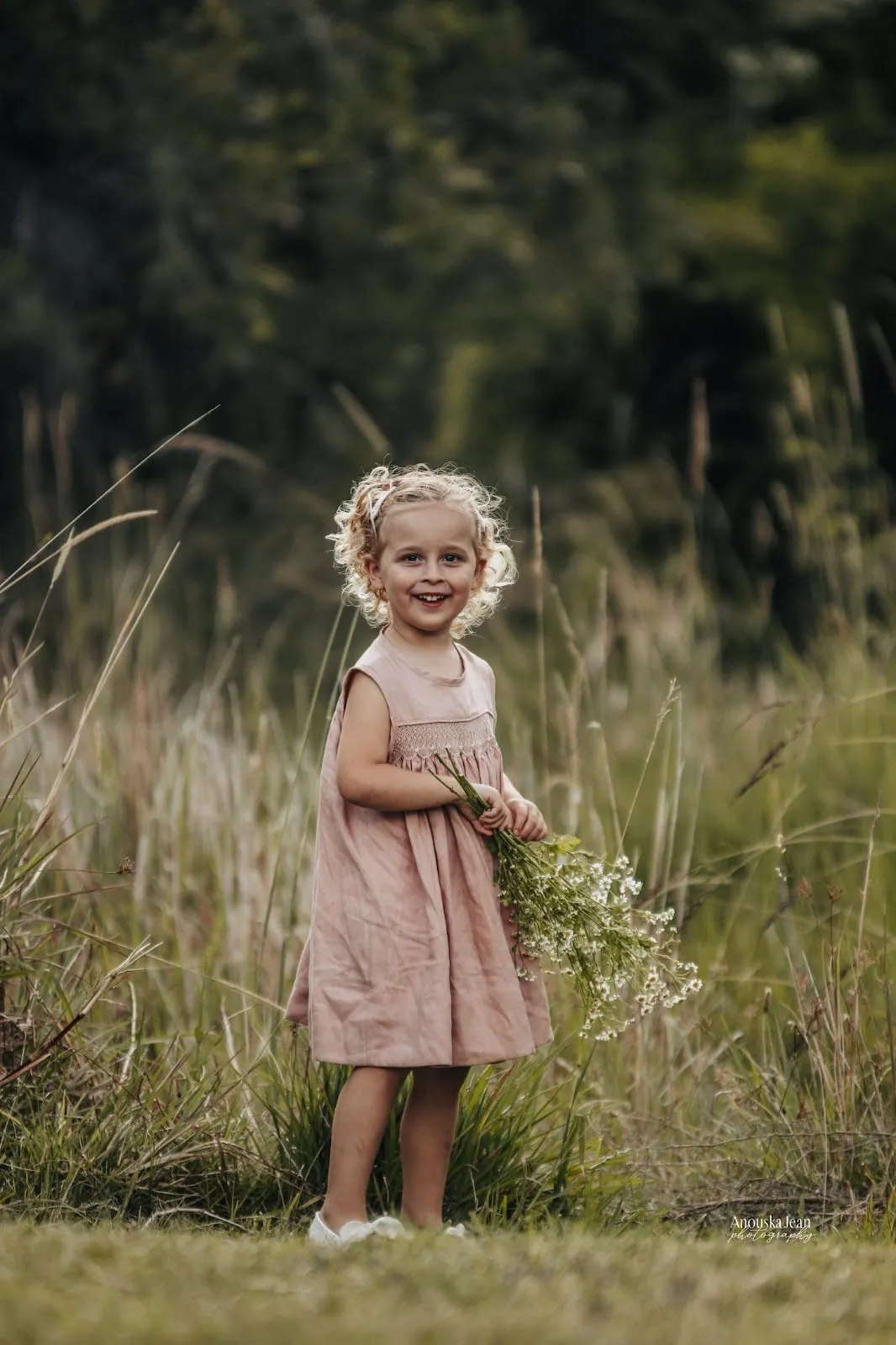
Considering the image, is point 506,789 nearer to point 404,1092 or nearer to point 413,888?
point 413,888

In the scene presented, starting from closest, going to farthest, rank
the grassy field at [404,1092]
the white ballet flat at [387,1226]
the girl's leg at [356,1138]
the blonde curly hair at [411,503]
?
the grassy field at [404,1092], the white ballet flat at [387,1226], the girl's leg at [356,1138], the blonde curly hair at [411,503]

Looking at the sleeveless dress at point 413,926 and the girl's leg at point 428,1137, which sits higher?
the sleeveless dress at point 413,926

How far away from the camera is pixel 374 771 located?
9.69 feet

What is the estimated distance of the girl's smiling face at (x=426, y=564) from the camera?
306cm

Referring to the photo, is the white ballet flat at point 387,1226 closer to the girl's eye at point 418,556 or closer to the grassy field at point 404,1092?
the grassy field at point 404,1092

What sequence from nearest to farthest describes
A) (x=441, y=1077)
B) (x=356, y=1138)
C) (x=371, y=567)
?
(x=356, y=1138) → (x=441, y=1077) → (x=371, y=567)

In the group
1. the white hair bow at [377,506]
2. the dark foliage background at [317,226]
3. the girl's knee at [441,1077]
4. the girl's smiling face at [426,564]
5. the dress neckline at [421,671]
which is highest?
the dark foliage background at [317,226]

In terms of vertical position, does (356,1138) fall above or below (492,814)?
below

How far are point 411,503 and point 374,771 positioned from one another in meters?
0.50

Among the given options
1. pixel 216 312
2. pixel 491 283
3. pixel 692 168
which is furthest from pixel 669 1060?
pixel 692 168

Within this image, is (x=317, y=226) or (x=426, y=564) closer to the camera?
(x=426, y=564)

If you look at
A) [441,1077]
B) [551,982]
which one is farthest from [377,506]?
[551,982]

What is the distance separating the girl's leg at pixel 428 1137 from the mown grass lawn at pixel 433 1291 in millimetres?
501

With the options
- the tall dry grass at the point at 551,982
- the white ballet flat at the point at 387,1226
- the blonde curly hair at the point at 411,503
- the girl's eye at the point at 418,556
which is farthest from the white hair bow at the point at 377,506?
the white ballet flat at the point at 387,1226
